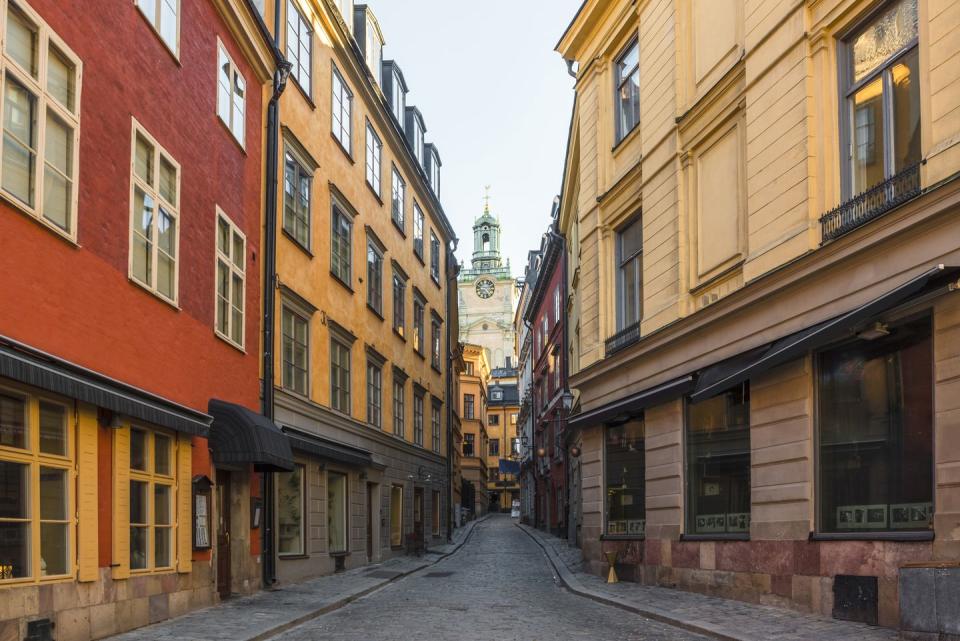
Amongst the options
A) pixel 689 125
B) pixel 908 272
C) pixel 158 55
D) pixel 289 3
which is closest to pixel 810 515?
pixel 908 272

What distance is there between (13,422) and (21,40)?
347cm

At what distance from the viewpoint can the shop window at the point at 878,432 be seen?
11.1m

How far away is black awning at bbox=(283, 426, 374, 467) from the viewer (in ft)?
61.5

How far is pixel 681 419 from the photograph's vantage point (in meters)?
17.4

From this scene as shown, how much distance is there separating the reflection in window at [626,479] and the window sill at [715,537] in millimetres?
2109

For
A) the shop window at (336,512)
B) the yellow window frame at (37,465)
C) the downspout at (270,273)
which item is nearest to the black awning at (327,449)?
the shop window at (336,512)

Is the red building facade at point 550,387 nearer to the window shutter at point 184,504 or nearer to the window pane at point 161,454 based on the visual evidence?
the window shutter at point 184,504

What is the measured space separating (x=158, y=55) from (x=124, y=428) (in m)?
4.76

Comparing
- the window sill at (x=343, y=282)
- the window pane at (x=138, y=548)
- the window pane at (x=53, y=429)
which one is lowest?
the window pane at (x=138, y=548)

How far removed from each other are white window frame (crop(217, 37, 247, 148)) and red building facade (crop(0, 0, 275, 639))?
0.17 feet

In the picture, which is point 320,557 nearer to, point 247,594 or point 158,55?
point 247,594

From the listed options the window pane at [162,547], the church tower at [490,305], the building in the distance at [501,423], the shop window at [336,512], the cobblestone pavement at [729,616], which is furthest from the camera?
the church tower at [490,305]

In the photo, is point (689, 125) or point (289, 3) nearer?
point (689, 125)

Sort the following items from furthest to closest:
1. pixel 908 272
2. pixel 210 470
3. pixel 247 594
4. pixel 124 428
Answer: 1. pixel 247 594
2. pixel 210 470
3. pixel 124 428
4. pixel 908 272
